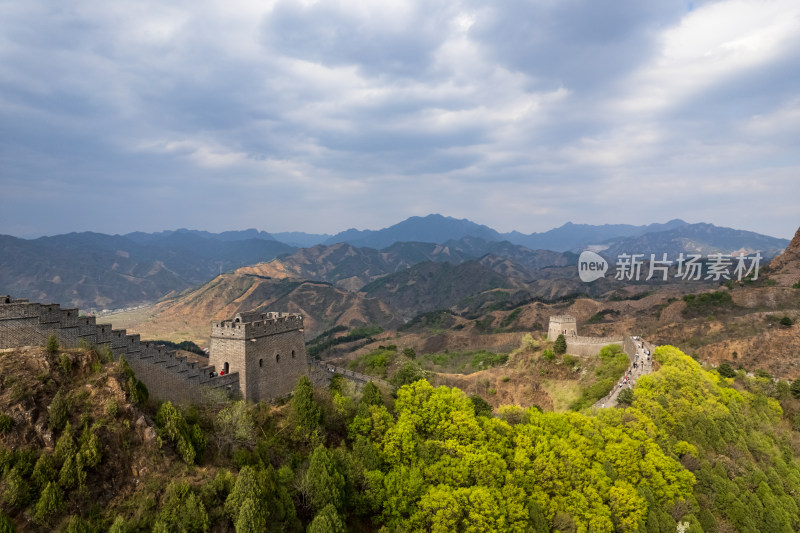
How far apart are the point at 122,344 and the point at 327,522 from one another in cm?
1375

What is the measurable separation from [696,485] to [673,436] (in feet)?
15.0

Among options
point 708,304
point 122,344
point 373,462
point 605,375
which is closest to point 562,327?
point 605,375

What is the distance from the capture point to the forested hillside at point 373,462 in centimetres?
1739

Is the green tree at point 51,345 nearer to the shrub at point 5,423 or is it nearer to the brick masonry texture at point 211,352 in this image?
the brick masonry texture at point 211,352

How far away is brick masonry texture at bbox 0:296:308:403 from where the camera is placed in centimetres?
2116

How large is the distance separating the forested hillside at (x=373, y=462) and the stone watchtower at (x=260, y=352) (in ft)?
8.41

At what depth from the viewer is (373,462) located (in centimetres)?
2600

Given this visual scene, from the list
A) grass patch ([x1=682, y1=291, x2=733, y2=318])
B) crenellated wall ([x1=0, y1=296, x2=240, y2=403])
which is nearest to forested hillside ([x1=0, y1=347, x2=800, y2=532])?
crenellated wall ([x1=0, y1=296, x2=240, y2=403])

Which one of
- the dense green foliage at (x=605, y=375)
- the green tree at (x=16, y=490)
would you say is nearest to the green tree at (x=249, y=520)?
the green tree at (x=16, y=490)

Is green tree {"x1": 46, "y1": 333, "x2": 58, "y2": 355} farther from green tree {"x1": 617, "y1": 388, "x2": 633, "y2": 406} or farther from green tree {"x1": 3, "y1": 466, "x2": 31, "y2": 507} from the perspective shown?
green tree {"x1": 617, "y1": 388, "x2": 633, "y2": 406}

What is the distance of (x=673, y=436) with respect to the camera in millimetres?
38625

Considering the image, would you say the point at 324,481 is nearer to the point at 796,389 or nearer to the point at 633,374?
the point at 633,374

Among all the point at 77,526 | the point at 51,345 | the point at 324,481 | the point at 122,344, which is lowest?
the point at 324,481

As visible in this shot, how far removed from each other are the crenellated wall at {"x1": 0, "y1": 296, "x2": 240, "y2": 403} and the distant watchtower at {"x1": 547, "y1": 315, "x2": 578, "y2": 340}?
49135mm
